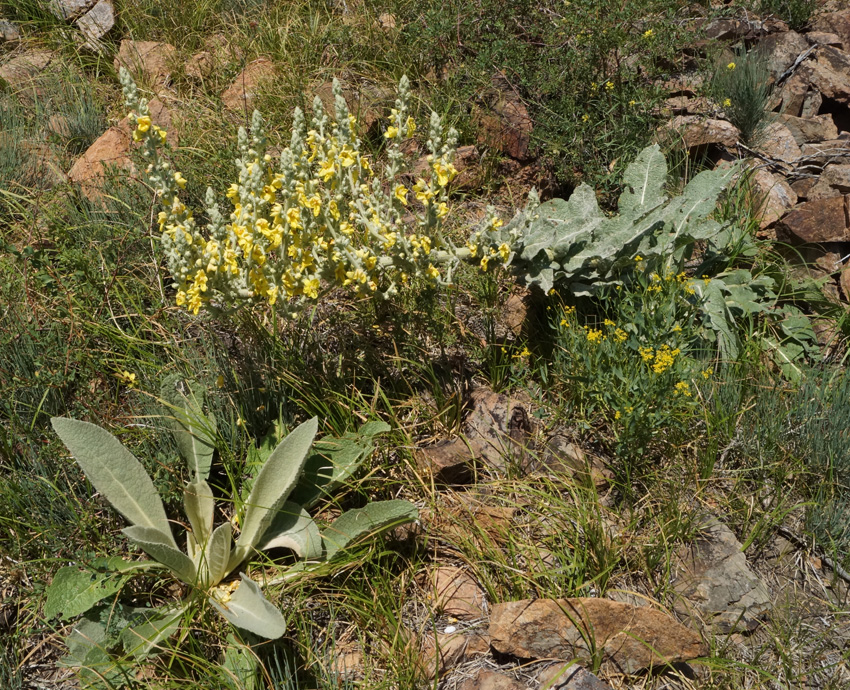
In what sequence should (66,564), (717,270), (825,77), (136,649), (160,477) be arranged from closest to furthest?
(136,649) < (66,564) < (160,477) < (717,270) < (825,77)

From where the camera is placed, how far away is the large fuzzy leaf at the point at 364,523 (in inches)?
97.9

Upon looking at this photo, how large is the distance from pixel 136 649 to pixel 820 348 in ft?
10.7

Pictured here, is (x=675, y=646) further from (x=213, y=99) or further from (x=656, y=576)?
(x=213, y=99)

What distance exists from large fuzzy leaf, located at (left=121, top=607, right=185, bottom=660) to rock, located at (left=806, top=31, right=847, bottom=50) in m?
→ 5.35

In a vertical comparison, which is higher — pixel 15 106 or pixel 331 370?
pixel 15 106

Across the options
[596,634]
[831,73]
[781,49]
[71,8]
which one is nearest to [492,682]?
[596,634]

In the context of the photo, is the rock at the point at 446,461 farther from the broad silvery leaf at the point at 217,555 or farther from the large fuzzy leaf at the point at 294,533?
the broad silvery leaf at the point at 217,555

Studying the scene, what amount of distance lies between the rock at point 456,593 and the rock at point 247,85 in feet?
10.7

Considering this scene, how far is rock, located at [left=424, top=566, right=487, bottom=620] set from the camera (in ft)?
8.27

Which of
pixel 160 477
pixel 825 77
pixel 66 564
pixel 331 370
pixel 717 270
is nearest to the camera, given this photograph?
pixel 66 564

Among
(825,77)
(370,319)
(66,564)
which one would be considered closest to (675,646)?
(370,319)

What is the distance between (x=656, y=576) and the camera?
2.55 metres

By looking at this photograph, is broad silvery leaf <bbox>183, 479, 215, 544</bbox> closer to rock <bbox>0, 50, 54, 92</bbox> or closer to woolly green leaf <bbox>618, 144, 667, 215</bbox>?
woolly green leaf <bbox>618, 144, 667, 215</bbox>

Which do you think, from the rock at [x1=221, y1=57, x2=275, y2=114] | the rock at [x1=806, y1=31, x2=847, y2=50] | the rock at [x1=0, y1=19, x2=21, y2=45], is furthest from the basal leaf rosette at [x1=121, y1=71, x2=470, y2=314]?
the rock at [x1=0, y1=19, x2=21, y2=45]
